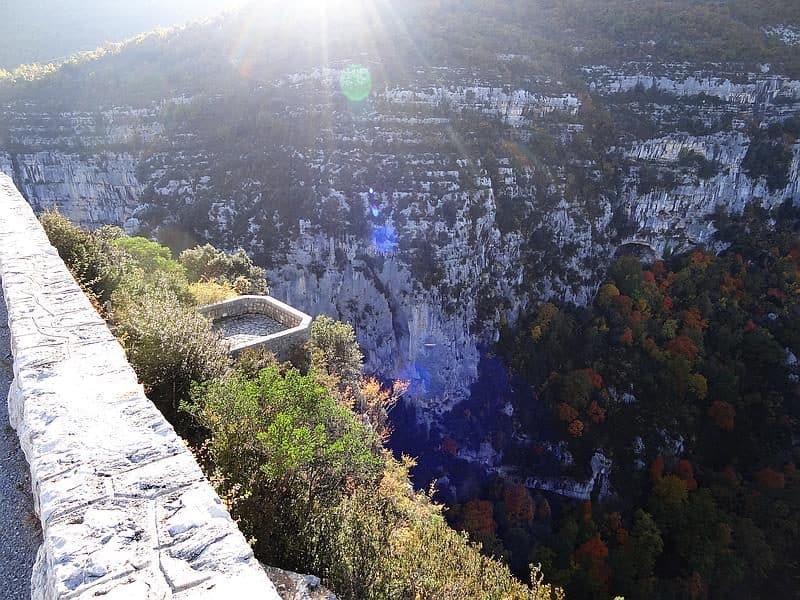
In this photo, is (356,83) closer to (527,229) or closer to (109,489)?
(527,229)

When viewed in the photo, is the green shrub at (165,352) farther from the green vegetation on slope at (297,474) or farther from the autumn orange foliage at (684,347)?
the autumn orange foliage at (684,347)

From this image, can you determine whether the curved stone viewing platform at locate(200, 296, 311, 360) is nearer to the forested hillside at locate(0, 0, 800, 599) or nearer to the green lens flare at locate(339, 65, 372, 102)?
the forested hillside at locate(0, 0, 800, 599)

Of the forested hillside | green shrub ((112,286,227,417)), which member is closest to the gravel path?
green shrub ((112,286,227,417))

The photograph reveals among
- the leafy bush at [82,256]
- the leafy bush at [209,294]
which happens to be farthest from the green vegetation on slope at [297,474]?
the leafy bush at [209,294]

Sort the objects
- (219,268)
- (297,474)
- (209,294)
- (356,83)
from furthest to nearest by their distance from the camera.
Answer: (356,83) → (219,268) → (209,294) → (297,474)

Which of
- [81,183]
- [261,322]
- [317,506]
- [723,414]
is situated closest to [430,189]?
[261,322]
